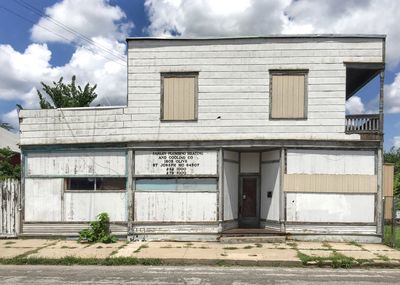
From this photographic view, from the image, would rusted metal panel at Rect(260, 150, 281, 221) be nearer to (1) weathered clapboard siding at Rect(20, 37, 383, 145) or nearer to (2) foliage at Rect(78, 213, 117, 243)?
(1) weathered clapboard siding at Rect(20, 37, 383, 145)

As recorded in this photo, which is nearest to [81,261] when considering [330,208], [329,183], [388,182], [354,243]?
[330,208]

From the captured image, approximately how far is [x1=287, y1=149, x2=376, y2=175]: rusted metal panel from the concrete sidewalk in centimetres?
234

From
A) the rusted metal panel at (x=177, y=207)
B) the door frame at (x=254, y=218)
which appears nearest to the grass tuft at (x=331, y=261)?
the rusted metal panel at (x=177, y=207)

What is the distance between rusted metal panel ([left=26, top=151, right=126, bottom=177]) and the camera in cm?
1445

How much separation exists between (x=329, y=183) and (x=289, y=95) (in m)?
3.17

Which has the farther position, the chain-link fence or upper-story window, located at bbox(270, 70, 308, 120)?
upper-story window, located at bbox(270, 70, 308, 120)

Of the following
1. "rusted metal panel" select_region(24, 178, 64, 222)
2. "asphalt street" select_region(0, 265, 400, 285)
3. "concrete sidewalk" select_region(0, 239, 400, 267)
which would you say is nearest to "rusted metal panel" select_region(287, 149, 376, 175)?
"concrete sidewalk" select_region(0, 239, 400, 267)

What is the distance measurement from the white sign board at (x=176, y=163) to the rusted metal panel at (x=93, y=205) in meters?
1.18

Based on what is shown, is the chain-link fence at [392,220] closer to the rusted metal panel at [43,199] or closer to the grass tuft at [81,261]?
the grass tuft at [81,261]

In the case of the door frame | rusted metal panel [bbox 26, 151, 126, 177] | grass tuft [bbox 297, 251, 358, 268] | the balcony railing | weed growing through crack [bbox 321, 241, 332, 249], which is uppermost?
the balcony railing

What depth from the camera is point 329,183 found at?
46.0 ft

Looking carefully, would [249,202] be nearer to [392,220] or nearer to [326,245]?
[326,245]

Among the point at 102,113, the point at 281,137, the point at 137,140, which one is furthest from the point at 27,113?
the point at 281,137

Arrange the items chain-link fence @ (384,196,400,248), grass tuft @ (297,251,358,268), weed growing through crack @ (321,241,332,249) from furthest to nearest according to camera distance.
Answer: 1. chain-link fence @ (384,196,400,248)
2. weed growing through crack @ (321,241,332,249)
3. grass tuft @ (297,251,358,268)
